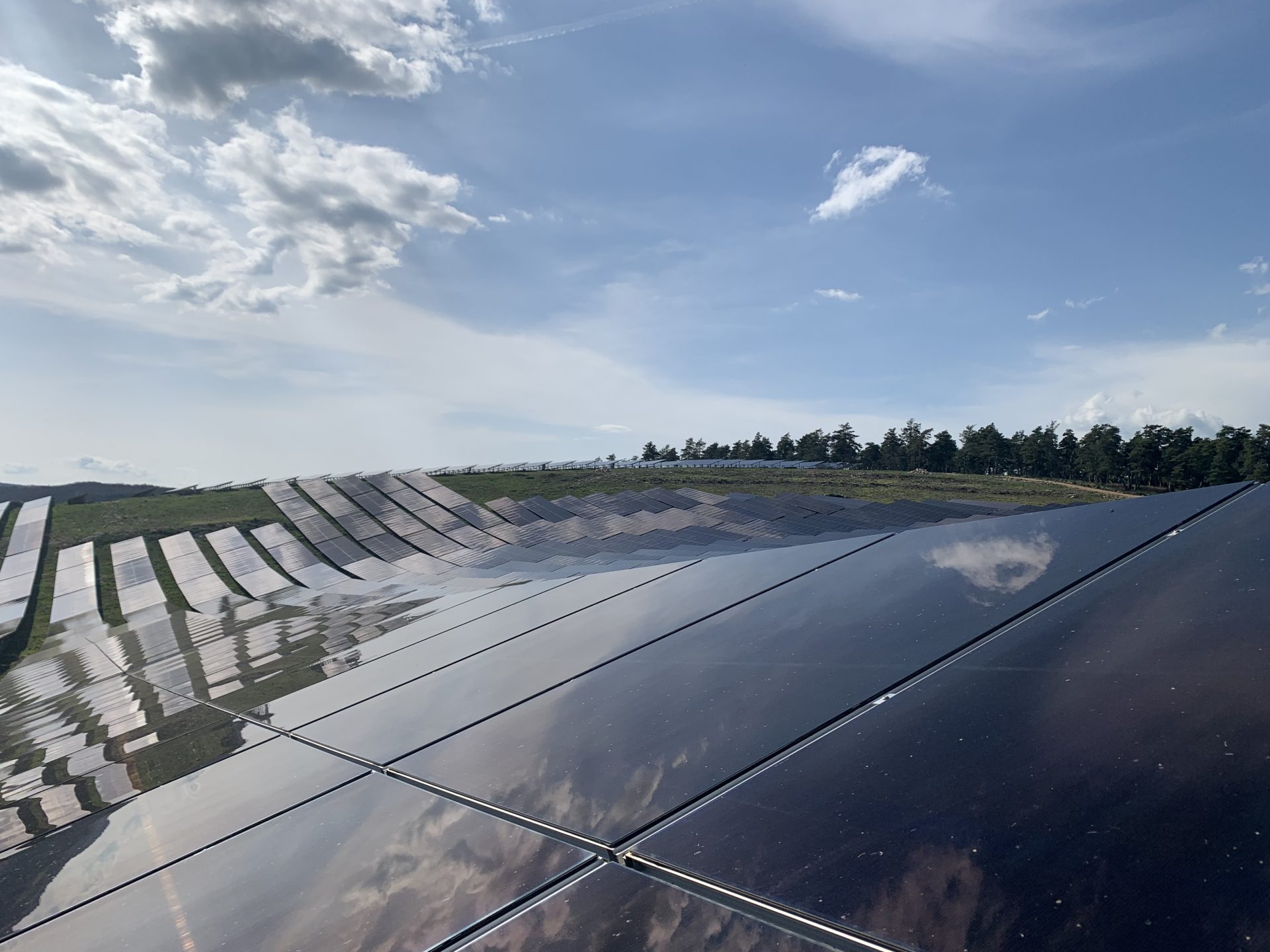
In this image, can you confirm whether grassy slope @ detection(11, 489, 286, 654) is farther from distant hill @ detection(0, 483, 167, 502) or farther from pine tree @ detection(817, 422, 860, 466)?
pine tree @ detection(817, 422, 860, 466)

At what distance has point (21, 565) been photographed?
31.8m

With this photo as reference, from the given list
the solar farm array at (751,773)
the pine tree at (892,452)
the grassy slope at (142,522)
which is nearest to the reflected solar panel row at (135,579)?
the grassy slope at (142,522)

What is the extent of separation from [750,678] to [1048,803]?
5.67ft

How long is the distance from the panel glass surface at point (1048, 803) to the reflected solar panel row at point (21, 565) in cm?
2977

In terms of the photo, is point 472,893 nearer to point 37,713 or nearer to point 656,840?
point 656,840

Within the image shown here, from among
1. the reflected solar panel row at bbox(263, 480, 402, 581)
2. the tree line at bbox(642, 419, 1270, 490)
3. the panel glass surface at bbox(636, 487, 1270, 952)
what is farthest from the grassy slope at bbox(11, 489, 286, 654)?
the tree line at bbox(642, 419, 1270, 490)

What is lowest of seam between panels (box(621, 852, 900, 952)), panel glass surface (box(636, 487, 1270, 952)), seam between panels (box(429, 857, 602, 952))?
seam between panels (box(429, 857, 602, 952))

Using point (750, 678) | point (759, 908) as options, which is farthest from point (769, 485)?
point (759, 908)

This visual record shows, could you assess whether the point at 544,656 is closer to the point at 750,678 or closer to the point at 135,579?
the point at 750,678

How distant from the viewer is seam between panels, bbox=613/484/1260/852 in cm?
258

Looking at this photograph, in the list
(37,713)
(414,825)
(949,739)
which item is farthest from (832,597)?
(37,713)

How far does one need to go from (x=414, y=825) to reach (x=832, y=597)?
298 centimetres

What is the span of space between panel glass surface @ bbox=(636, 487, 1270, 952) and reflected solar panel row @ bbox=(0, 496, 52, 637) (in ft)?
97.7

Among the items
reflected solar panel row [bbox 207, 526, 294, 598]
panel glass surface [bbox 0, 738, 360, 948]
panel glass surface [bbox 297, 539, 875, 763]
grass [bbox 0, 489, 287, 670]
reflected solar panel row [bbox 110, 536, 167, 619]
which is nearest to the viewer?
panel glass surface [bbox 0, 738, 360, 948]
